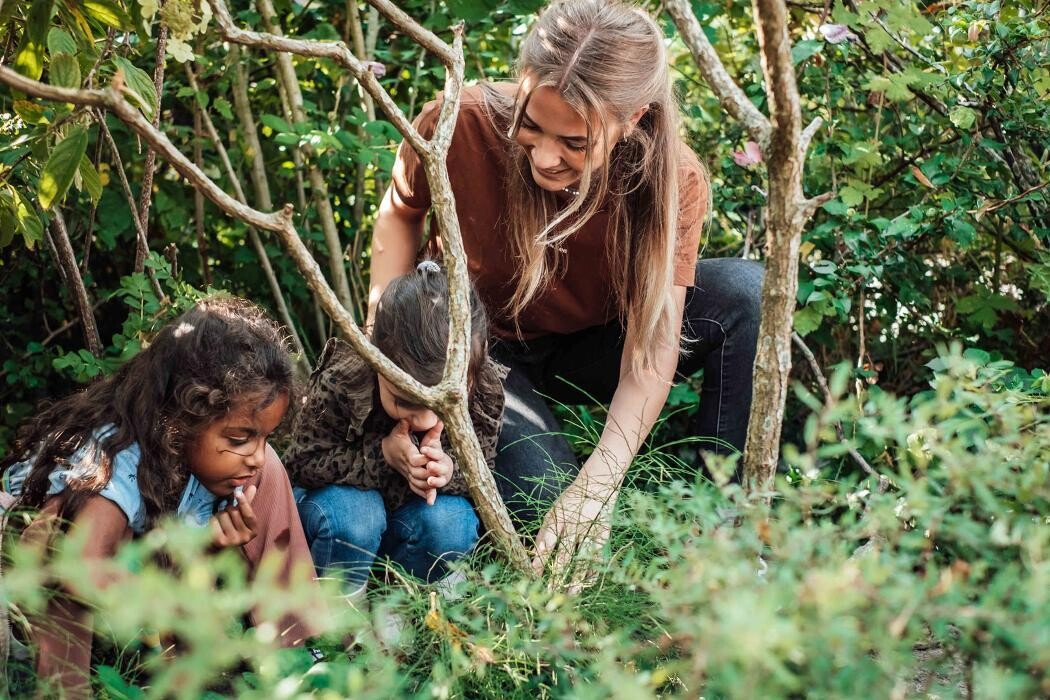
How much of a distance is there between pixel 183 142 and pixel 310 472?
146 cm

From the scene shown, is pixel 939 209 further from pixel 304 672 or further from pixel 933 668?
pixel 304 672

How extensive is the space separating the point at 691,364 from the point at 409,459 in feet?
2.59

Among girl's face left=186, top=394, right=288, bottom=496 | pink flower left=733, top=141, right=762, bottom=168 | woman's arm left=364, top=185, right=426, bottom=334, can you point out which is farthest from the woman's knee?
pink flower left=733, top=141, right=762, bottom=168

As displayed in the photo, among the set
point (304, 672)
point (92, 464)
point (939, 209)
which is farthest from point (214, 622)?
point (939, 209)

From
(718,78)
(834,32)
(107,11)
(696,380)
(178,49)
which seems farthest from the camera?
(696,380)

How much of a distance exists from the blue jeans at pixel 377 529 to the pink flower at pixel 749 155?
1184mm

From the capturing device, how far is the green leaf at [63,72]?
175 cm

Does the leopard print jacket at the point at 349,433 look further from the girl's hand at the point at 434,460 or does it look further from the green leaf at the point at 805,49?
the green leaf at the point at 805,49

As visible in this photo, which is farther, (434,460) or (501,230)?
(501,230)

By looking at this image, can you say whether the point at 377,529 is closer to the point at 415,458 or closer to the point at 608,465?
the point at 415,458

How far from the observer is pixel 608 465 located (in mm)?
2125

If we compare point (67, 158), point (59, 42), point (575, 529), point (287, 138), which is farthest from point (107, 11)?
point (575, 529)

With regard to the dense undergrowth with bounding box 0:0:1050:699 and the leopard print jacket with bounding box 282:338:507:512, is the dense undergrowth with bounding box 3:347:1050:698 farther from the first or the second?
the leopard print jacket with bounding box 282:338:507:512

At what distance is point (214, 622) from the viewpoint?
37.7 inches
